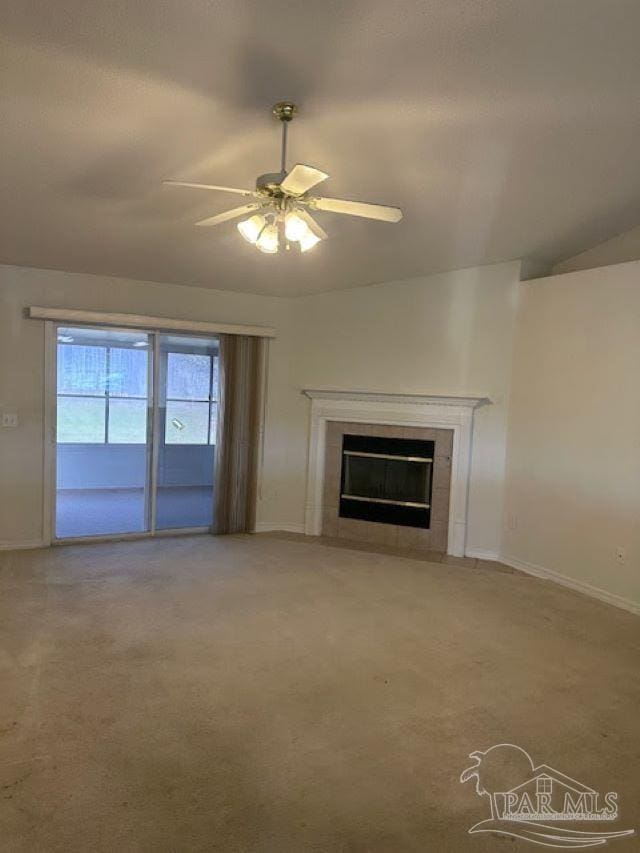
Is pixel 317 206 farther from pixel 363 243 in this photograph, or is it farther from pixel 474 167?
pixel 363 243

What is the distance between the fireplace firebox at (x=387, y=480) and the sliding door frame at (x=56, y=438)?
4.91 feet

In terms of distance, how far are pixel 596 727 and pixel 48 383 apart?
15.0ft

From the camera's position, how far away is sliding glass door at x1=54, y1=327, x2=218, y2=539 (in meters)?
5.20

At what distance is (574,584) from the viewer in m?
4.28

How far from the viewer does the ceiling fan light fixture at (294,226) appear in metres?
2.50

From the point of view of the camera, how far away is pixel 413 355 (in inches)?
203

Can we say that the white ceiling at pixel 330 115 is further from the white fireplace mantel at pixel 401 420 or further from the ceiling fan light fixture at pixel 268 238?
the white fireplace mantel at pixel 401 420

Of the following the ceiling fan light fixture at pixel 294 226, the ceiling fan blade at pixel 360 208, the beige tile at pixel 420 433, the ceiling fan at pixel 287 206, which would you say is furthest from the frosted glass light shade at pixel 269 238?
the beige tile at pixel 420 433

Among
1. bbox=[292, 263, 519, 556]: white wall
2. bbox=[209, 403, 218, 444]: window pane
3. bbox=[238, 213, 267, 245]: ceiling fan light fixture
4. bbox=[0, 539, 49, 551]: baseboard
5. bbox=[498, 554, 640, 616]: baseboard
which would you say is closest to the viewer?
bbox=[238, 213, 267, 245]: ceiling fan light fixture

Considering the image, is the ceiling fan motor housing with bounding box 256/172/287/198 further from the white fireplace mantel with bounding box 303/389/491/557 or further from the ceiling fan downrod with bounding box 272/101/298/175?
the white fireplace mantel with bounding box 303/389/491/557

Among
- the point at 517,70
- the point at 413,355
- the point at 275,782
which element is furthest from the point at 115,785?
the point at 413,355

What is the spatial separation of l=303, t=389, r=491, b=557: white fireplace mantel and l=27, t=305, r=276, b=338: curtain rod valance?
829 mm

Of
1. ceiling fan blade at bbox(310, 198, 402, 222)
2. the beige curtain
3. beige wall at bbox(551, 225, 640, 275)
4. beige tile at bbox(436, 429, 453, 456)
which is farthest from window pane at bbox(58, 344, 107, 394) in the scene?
beige wall at bbox(551, 225, 640, 275)

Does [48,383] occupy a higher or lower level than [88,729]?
higher
